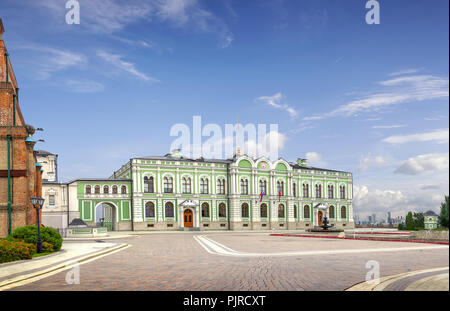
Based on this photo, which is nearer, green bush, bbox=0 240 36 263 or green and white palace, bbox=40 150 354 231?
green bush, bbox=0 240 36 263

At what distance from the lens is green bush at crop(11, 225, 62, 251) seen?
19.6 metres

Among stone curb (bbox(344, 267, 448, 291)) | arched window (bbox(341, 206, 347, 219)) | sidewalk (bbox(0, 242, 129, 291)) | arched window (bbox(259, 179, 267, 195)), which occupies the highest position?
arched window (bbox(259, 179, 267, 195))

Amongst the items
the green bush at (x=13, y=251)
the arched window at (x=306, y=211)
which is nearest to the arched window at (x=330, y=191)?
the arched window at (x=306, y=211)

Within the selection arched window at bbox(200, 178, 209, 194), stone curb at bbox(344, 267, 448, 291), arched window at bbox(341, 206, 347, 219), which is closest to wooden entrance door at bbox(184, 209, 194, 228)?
arched window at bbox(200, 178, 209, 194)

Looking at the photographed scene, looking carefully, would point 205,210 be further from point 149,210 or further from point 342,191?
point 342,191

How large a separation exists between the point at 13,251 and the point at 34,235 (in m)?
3.66

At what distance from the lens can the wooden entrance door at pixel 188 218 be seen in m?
59.3

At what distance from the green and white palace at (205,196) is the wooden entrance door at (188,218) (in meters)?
0.14

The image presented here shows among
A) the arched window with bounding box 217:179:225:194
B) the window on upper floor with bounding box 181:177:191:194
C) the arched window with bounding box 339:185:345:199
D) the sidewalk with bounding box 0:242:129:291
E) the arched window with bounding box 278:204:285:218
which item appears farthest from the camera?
the arched window with bounding box 339:185:345:199

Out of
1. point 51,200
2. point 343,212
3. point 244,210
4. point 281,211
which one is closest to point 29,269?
point 51,200

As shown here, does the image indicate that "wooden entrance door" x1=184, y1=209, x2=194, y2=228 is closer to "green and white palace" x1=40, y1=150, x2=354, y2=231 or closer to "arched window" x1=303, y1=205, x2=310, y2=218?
"green and white palace" x1=40, y1=150, x2=354, y2=231

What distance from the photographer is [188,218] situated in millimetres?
59594
